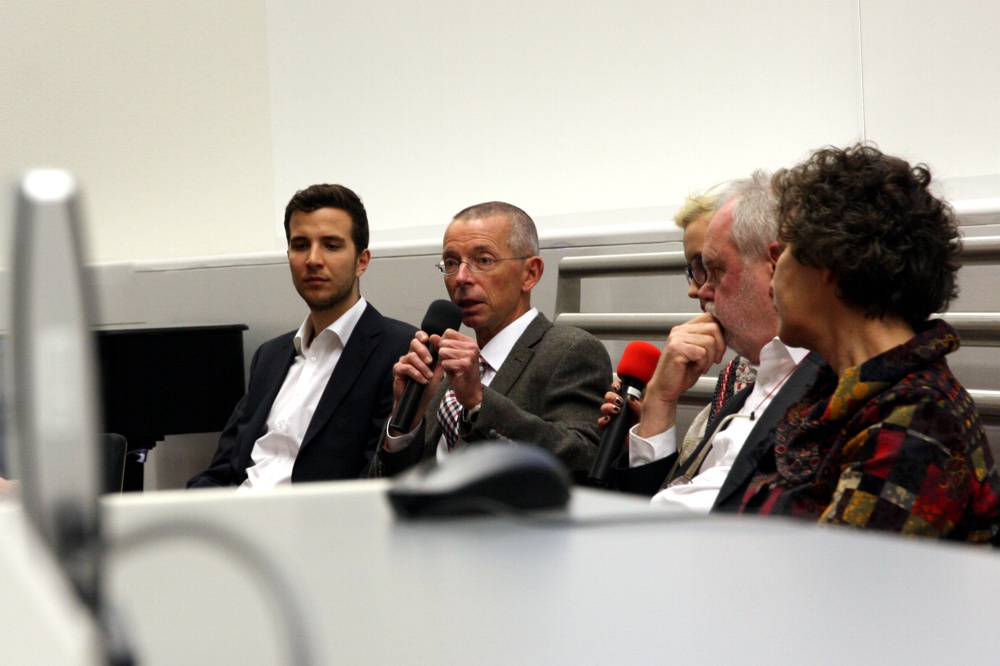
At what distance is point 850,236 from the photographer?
1650mm

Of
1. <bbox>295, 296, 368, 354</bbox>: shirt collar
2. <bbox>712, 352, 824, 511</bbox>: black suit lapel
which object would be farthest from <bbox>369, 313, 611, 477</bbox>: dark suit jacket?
<bbox>712, 352, 824, 511</bbox>: black suit lapel

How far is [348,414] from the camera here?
3.15 meters

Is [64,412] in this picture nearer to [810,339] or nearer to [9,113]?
[810,339]

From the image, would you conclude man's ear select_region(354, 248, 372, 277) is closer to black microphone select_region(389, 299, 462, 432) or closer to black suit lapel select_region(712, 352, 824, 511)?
black microphone select_region(389, 299, 462, 432)

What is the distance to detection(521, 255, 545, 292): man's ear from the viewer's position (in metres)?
3.05

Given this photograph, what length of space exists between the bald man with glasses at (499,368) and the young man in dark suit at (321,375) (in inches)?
10.3

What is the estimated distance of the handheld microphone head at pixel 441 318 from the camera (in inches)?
106

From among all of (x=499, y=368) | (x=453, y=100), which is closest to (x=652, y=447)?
(x=499, y=368)

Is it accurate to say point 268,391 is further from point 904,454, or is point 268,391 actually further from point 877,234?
point 904,454

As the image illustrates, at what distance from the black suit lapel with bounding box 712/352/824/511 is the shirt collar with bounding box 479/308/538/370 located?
1.10 m

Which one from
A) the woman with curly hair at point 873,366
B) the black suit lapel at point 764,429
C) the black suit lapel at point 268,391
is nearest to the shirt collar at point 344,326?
the black suit lapel at point 268,391

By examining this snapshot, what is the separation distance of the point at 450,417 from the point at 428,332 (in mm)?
240

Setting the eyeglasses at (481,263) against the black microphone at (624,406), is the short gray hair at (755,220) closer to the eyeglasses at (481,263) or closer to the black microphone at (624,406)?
the black microphone at (624,406)

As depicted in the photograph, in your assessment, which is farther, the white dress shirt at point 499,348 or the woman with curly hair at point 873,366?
the white dress shirt at point 499,348
